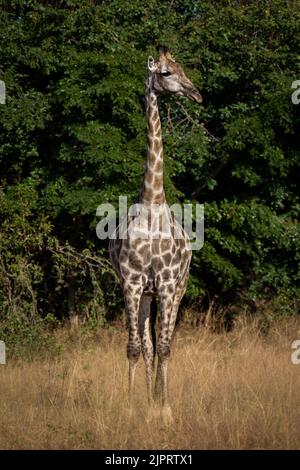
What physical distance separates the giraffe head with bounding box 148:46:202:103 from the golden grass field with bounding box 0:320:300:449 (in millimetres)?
2974

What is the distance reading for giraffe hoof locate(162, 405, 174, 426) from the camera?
693cm

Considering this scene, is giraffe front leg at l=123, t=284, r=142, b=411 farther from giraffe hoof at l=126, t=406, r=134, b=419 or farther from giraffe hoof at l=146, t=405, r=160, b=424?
giraffe hoof at l=146, t=405, r=160, b=424

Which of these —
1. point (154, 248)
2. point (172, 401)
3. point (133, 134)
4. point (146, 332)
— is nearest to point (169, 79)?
point (154, 248)

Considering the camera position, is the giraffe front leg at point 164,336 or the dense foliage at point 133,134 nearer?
the giraffe front leg at point 164,336

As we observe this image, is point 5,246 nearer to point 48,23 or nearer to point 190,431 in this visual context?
point 48,23

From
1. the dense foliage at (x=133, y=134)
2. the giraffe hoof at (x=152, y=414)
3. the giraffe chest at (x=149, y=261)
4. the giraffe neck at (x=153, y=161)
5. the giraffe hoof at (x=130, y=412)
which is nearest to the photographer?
the giraffe hoof at (x=152, y=414)

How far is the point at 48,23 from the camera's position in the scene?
1248 cm

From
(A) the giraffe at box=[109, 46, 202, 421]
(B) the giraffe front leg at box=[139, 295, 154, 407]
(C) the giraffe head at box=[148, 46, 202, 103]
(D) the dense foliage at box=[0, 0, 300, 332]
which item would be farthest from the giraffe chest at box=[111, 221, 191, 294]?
(D) the dense foliage at box=[0, 0, 300, 332]

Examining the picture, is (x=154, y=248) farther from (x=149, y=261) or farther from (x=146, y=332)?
(x=146, y=332)

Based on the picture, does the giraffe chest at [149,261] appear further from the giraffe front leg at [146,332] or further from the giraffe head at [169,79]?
the giraffe head at [169,79]

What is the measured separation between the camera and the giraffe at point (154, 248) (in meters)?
7.91

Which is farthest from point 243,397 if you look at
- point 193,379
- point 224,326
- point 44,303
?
point 44,303

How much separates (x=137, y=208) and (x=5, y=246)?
15.5 feet

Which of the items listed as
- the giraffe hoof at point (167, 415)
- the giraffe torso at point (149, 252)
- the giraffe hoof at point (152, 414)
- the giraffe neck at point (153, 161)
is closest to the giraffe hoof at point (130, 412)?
the giraffe hoof at point (152, 414)
